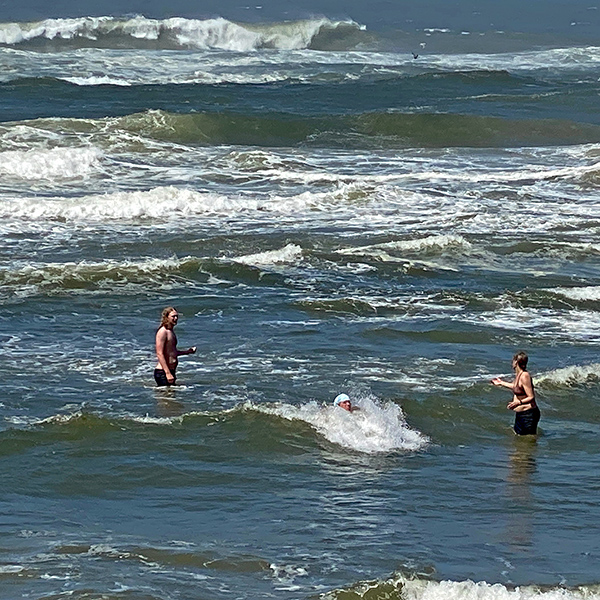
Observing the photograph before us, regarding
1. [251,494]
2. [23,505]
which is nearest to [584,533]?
[251,494]

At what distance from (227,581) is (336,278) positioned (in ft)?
33.9

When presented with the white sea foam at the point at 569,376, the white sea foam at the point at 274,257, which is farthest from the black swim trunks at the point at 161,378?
the white sea foam at the point at 274,257

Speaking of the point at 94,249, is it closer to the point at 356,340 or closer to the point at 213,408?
the point at 356,340

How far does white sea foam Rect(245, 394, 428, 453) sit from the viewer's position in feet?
40.7

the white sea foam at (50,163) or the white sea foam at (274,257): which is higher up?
the white sea foam at (50,163)

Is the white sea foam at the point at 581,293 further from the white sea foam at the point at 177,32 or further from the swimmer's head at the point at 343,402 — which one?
the white sea foam at the point at 177,32

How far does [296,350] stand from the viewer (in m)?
15.5

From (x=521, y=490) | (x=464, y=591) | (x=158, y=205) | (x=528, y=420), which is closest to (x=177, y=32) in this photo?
(x=158, y=205)

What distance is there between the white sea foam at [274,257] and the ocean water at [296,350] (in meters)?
0.05

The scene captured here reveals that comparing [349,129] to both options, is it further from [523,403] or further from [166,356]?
[523,403]

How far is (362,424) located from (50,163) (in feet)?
56.4

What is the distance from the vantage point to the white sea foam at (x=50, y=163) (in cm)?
2761

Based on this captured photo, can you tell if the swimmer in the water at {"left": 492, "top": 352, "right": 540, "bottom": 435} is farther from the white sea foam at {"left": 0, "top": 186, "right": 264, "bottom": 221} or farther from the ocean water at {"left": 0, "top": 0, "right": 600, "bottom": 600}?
the white sea foam at {"left": 0, "top": 186, "right": 264, "bottom": 221}

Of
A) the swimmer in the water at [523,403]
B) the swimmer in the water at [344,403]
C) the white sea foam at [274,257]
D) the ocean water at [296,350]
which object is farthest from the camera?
the white sea foam at [274,257]
